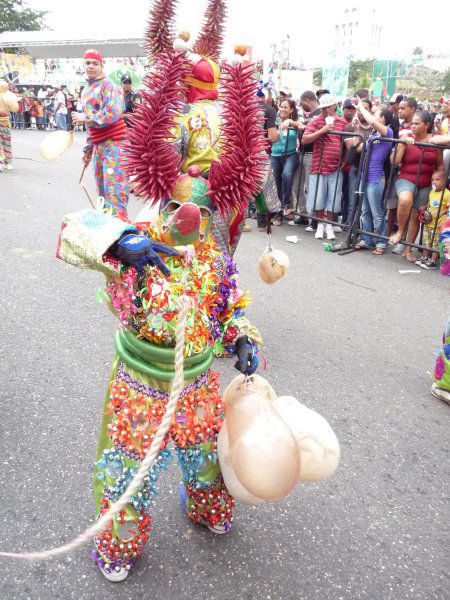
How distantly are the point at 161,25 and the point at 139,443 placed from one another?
1529mm

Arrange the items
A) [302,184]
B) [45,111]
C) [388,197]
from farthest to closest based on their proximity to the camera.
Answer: [45,111]
[302,184]
[388,197]

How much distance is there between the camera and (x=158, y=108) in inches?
63.2


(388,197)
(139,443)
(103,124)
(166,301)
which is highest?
(103,124)

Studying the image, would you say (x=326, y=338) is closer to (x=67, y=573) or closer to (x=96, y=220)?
(x=67, y=573)

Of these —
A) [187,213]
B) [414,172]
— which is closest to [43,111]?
[414,172]

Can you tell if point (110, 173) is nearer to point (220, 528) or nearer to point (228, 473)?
point (220, 528)

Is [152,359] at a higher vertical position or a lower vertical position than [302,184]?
higher

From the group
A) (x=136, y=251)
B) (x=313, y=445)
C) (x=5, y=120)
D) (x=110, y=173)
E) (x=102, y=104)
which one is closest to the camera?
(x=136, y=251)

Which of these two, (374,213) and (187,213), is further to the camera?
(374,213)

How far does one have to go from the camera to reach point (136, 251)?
133cm

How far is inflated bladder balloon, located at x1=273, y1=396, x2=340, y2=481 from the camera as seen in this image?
1479mm

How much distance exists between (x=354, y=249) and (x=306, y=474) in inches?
198

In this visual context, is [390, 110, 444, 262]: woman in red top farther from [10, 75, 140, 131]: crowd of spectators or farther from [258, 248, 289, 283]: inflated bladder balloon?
[10, 75, 140, 131]: crowd of spectators

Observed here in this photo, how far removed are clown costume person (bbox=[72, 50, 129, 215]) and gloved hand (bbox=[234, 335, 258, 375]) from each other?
2964 millimetres
